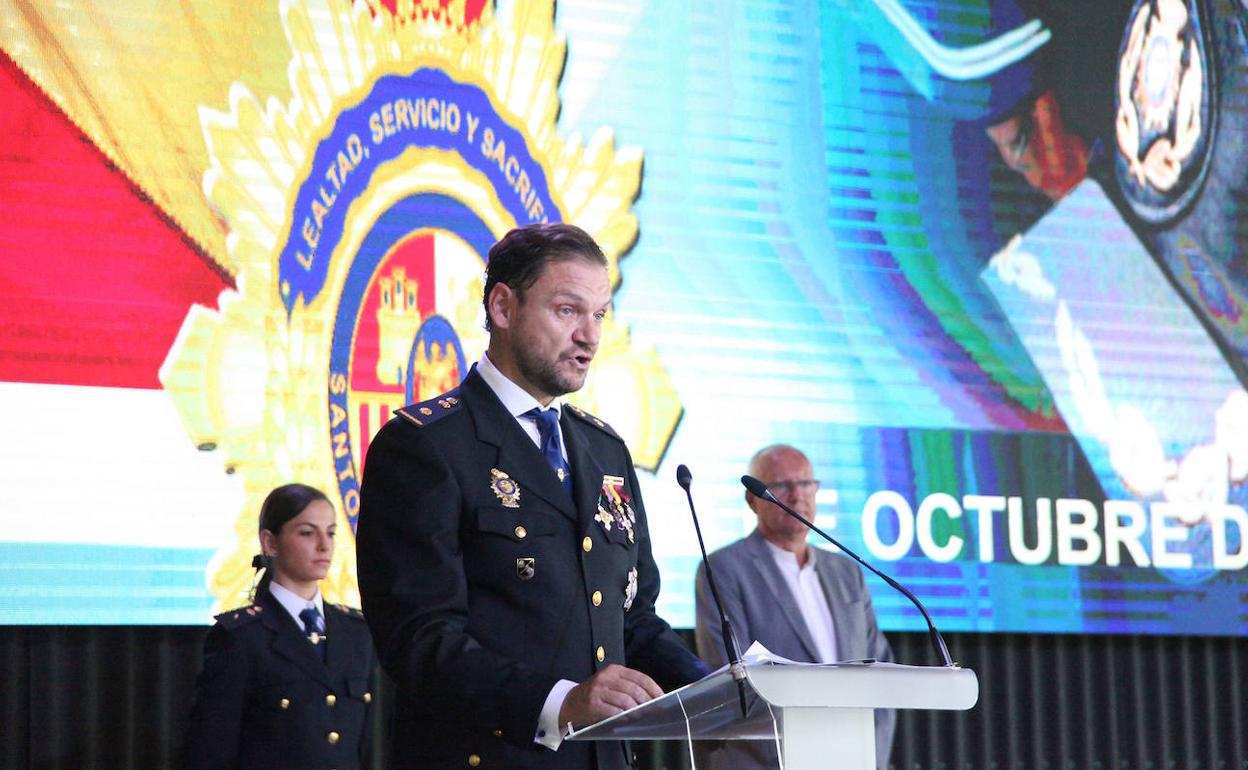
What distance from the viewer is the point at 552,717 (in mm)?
2029

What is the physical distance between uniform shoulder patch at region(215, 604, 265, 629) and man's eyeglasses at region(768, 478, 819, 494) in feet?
4.24

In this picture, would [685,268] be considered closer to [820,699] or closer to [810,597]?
[810,597]

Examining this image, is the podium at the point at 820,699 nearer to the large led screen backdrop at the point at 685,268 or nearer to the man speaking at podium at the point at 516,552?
the man speaking at podium at the point at 516,552

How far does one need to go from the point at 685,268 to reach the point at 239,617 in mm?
1799

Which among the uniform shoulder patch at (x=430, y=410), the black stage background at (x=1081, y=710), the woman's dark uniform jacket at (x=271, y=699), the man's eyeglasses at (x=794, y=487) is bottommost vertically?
the black stage background at (x=1081, y=710)

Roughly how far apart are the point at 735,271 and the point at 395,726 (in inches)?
117

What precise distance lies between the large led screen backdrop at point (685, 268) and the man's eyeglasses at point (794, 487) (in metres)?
0.64

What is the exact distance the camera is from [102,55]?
13.9 ft

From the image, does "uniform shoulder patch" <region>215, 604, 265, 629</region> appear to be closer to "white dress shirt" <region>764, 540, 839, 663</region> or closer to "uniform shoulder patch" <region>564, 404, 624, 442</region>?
"white dress shirt" <region>764, 540, 839, 663</region>

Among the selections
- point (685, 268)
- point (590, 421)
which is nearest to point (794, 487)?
point (685, 268)

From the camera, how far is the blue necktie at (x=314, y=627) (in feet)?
12.7

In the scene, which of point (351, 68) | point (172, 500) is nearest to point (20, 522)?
point (172, 500)

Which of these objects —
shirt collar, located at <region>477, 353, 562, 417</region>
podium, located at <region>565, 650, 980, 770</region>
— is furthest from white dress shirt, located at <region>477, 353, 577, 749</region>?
podium, located at <region>565, 650, 980, 770</region>

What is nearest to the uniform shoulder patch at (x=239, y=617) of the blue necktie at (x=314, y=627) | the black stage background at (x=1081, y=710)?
the blue necktie at (x=314, y=627)
